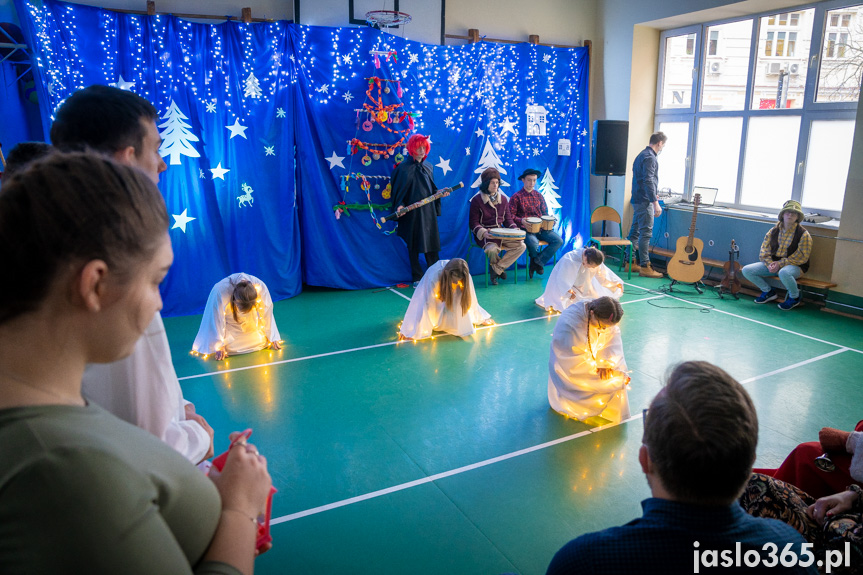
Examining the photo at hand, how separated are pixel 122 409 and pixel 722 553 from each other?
4.19 ft

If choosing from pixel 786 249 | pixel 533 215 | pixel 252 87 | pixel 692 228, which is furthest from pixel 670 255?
pixel 252 87

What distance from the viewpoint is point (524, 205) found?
24.5 ft

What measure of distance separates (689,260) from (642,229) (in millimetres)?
817

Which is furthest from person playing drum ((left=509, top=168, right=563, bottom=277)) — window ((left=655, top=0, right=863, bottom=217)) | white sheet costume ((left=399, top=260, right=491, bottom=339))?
white sheet costume ((left=399, top=260, right=491, bottom=339))

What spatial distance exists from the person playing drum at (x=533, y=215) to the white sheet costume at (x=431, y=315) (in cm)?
232

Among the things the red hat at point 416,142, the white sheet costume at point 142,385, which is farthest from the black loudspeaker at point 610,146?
the white sheet costume at point 142,385

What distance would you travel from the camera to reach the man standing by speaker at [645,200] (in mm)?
7344

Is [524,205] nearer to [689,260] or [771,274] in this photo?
[689,260]

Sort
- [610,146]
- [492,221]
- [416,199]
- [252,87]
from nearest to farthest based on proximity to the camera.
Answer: [252,87]
[416,199]
[492,221]
[610,146]

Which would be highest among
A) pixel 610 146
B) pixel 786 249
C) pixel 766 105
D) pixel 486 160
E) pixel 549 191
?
pixel 766 105

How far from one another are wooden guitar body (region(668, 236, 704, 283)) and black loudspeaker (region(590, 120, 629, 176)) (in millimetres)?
1470

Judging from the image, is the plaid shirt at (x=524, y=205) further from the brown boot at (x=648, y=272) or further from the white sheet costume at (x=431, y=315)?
the white sheet costume at (x=431, y=315)

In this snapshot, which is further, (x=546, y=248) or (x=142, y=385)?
(x=546, y=248)

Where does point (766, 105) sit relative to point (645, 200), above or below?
above
